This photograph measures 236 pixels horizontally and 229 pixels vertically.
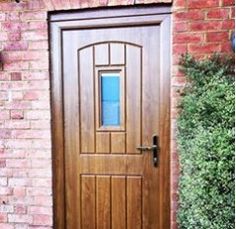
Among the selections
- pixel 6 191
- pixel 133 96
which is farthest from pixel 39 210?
pixel 133 96

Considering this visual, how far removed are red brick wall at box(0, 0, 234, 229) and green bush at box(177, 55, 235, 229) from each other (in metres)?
0.36

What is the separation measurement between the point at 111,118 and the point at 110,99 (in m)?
0.15

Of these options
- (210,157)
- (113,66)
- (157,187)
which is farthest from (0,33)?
(210,157)

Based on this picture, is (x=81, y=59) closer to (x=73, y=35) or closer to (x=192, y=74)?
(x=73, y=35)

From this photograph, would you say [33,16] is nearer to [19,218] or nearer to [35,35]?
[35,35]

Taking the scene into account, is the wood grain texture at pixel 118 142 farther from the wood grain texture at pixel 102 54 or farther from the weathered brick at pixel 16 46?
the weathered brick at pixel 16 46

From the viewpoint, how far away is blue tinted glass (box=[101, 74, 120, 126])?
2.65m

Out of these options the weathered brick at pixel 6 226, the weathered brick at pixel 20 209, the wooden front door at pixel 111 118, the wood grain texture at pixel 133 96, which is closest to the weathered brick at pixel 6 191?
the weathered brick at pixel 20 209

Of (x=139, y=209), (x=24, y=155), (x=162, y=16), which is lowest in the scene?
(x=139, y=209)

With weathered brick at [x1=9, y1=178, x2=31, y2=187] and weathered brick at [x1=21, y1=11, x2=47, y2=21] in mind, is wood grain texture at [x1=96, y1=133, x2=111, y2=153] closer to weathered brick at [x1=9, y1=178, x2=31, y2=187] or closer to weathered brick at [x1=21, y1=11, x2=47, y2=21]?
weathered brick at [x1=9, y1=178, x2=31, y2=187]

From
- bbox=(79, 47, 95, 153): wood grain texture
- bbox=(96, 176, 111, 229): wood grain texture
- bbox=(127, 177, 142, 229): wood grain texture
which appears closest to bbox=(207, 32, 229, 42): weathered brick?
bbox=(79, 47, 95, 153): wood grain texture

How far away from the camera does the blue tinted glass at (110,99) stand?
8.71 ft

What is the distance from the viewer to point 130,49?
2607 millimetres

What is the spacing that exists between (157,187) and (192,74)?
3.04ft
